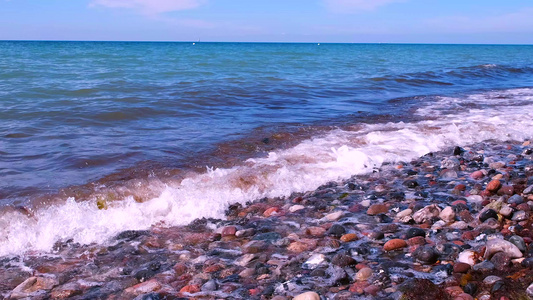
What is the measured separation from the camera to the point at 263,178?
5613 mm

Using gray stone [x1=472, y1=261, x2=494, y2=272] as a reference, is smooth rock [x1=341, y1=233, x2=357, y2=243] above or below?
below

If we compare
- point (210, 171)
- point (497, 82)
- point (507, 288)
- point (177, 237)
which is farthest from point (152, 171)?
point (497, 82)

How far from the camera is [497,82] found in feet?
65.4

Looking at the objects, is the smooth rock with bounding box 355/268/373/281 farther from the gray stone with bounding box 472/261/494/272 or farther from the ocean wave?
the ocean wave

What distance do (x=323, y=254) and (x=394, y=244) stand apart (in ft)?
1.93

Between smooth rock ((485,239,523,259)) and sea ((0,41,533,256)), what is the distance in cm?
244

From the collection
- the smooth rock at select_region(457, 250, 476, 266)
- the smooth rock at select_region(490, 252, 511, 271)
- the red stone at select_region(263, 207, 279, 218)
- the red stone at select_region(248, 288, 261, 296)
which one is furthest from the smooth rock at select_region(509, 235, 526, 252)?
the red stone at select_region(263, 207, 279, 218)

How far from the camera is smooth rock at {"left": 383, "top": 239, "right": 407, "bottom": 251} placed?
3557mm

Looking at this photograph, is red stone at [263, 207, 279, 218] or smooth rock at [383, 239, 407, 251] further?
red stone at [263, 207, 279, 218]

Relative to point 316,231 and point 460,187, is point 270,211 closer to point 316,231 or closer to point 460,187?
point 316,231

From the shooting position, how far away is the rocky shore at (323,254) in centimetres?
300

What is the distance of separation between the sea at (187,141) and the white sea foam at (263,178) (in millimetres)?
19

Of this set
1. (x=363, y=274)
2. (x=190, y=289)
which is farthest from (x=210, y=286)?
(x=363, y=274)

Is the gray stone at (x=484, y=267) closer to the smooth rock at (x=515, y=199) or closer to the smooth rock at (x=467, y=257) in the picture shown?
the smooth rock at (x=467, y=257)
